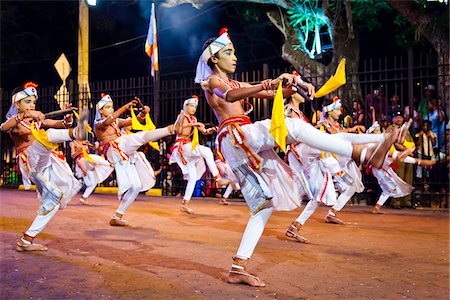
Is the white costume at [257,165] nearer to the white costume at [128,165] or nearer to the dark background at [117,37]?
the white costume at [128,165]

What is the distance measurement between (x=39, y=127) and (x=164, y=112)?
29.1 ft

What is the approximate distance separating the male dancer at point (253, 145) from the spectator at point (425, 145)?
22.4 ft

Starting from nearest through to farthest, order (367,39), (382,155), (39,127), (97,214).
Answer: (382,155) < (39,127) < (97,214) < (367,39)

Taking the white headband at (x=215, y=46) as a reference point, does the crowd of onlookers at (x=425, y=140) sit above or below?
below

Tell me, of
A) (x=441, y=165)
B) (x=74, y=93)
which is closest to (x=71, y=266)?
(x=441, y=165)

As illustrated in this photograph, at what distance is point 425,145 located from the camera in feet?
37.1

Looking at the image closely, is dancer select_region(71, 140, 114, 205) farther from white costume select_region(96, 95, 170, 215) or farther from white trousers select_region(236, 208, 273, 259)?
white trousers select_region(236, 208, 273, 259)

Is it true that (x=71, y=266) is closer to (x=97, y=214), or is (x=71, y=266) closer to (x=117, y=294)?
(x=117, y=294)

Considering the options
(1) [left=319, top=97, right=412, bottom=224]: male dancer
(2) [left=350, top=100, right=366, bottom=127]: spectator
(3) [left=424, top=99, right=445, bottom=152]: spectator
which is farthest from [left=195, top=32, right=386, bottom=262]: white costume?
(3) [left=424, top=99, right=445, bottom=152]: spectator

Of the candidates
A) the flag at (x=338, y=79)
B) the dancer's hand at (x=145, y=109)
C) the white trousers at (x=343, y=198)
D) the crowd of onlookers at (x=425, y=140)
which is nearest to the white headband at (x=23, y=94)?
the dancer's hand at (x=145, y=109)

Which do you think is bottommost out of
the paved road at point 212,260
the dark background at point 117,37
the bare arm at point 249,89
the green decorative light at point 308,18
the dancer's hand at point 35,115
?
the paved road at point 212,260

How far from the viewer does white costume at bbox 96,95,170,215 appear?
8430mm

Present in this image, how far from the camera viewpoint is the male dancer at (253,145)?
427cm

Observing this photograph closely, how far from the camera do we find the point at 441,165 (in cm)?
1138
